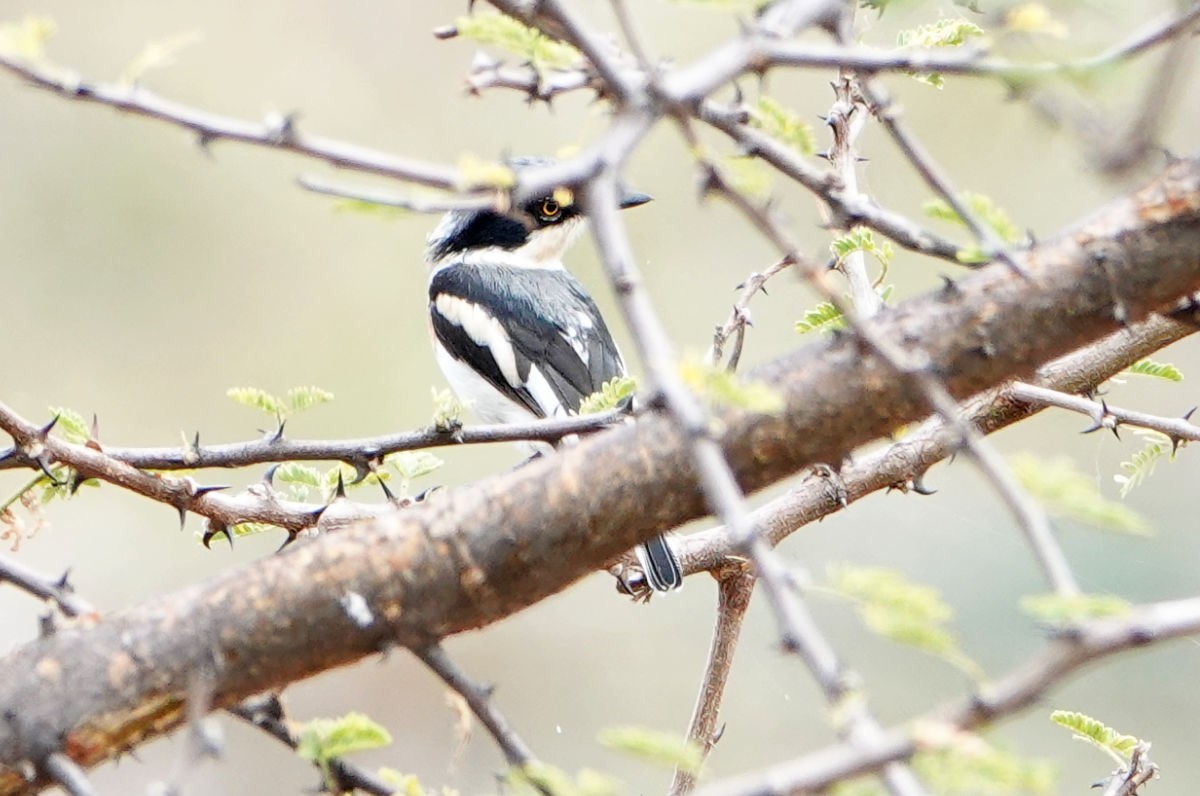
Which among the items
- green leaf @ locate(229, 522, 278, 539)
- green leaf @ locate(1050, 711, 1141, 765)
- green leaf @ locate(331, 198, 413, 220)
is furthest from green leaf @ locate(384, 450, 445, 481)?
green leaf @ locate(331, 198, 413, 220)

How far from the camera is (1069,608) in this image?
3.93 ft

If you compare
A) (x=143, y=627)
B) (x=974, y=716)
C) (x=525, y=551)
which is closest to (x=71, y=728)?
(x=143, y=627)

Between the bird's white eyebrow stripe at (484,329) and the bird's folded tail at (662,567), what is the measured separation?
81.2 inches

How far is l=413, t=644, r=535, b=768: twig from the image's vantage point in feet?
5.32

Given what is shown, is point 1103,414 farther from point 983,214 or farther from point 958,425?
point 958,425

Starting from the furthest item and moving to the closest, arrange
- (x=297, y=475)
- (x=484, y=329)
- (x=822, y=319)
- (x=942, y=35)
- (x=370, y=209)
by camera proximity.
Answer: (x=484, y=329) → (x=297, y=475) → (x=942, y=35) → (x=822, y=319) → (x=370, y=209)

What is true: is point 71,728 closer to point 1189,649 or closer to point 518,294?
point 518,294

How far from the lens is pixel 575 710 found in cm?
818

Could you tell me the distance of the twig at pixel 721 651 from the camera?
3.23m

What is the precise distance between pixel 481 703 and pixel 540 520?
0.72ft

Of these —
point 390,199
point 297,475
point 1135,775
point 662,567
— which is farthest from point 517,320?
point 390,199

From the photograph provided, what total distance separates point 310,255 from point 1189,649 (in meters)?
5.92

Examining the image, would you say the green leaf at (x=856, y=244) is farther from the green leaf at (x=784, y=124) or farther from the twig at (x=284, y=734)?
the twig at (x=284, y=734)

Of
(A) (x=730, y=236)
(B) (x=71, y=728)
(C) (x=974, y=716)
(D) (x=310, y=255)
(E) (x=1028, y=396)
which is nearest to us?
(C) (x=974, y=716)
